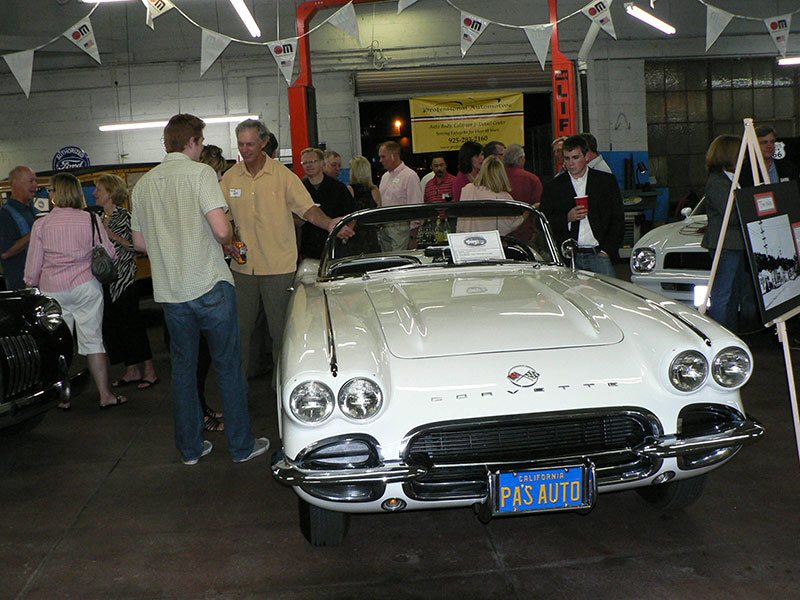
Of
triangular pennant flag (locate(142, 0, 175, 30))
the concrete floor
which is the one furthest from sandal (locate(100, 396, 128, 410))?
triangular pennant flag (locate(142, 0, 175, 30))

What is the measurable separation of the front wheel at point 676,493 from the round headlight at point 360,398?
1345 millimetres

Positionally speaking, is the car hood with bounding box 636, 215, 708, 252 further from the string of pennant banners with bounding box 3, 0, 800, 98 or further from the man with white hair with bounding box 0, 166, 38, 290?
the man with white hair with bounding box 0, 166, 38, 290

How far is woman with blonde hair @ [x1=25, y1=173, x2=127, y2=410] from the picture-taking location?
19.2 ft

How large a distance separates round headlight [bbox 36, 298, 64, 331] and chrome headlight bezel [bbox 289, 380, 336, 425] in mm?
2675

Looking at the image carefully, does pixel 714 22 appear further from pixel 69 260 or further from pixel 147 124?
pixel 147 124

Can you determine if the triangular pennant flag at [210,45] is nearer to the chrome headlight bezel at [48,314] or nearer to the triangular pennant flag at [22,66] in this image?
the triangular pennant flag at [22,66]

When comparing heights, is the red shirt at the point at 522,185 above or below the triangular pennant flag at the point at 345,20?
below

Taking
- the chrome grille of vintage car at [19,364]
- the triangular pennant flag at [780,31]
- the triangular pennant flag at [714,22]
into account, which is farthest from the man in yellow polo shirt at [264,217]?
the triangular pennant flag at [780,31]

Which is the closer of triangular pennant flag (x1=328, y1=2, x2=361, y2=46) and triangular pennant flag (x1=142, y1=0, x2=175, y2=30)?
triangular pennant flag (x1=142, y1=0, x2=175, y2=30)

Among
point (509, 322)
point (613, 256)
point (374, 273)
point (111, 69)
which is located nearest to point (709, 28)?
point (613, 256)

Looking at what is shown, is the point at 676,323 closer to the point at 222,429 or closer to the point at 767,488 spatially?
the point at 767,488

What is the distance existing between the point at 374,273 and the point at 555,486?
201cm

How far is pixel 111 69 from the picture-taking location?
1617cm

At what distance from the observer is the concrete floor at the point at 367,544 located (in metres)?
3.13
